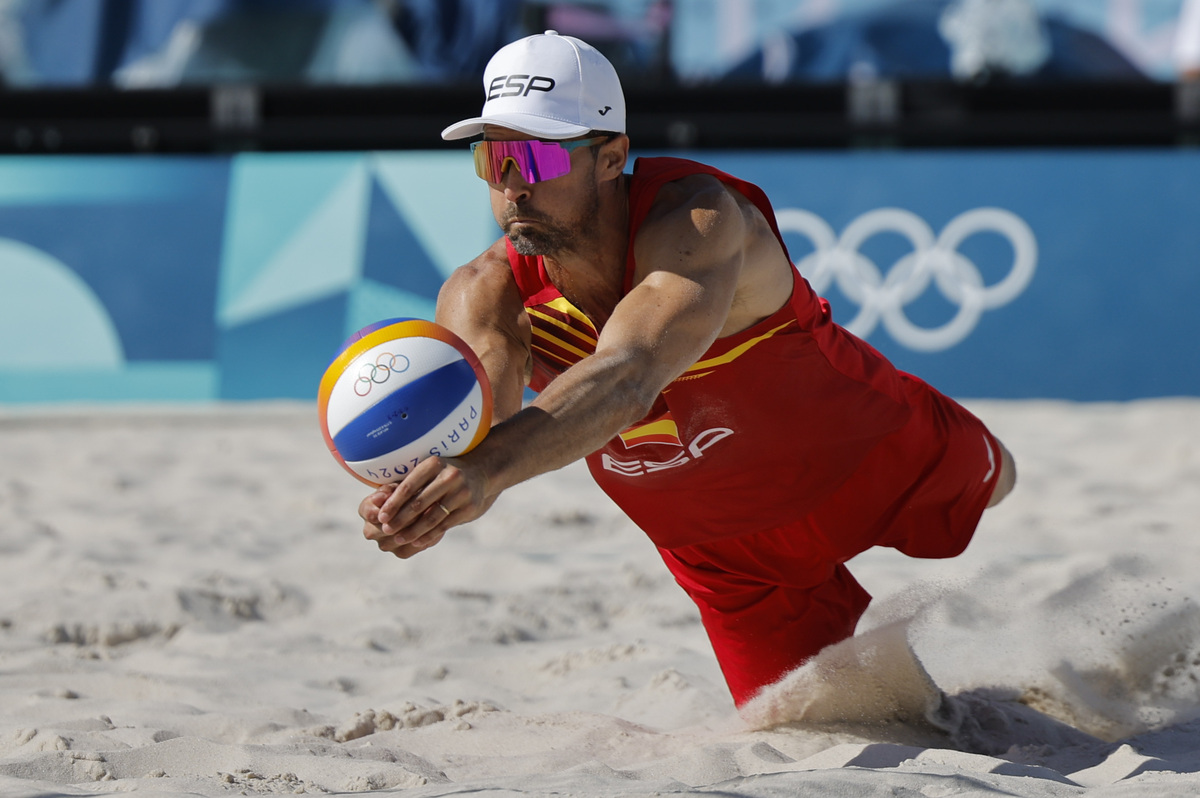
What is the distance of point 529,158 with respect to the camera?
8.09ft

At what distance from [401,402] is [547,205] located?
555mm

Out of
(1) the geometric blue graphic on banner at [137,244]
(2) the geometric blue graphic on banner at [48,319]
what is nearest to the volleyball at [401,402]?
(1) the geometric blue graphic on banner at [137,244]

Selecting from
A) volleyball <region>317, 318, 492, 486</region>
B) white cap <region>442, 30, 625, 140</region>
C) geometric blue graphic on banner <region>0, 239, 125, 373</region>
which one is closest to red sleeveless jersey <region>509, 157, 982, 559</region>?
white cap <region>442, 30, 625, 140</region>

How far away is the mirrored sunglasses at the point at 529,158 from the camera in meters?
2.46

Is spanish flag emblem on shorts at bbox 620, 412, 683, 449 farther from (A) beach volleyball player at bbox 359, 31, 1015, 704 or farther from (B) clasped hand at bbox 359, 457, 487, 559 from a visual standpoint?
(B) clasped hand at bbox 359, 457, 487, 559

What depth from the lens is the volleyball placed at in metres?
2.21

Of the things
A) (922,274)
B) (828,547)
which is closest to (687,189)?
(828,547)

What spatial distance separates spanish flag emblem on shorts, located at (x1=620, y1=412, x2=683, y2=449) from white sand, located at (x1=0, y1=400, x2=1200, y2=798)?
Result: 2.23 ft

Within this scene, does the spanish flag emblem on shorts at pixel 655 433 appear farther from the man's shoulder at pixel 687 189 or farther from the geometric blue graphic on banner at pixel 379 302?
the geometric blue graphic on banner at pixel 379 302

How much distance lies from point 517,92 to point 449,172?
15.8 feet

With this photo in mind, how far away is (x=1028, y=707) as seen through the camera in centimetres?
330

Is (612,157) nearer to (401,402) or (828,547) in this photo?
(401,402)

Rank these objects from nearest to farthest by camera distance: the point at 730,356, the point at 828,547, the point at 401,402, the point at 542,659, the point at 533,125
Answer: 1. the point at 401,402
2. the point at 533,125
3. the point at 730,356
4. the point at 828,547
5. the point at 542,659

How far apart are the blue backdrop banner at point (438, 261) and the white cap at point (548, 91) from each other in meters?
4.56
